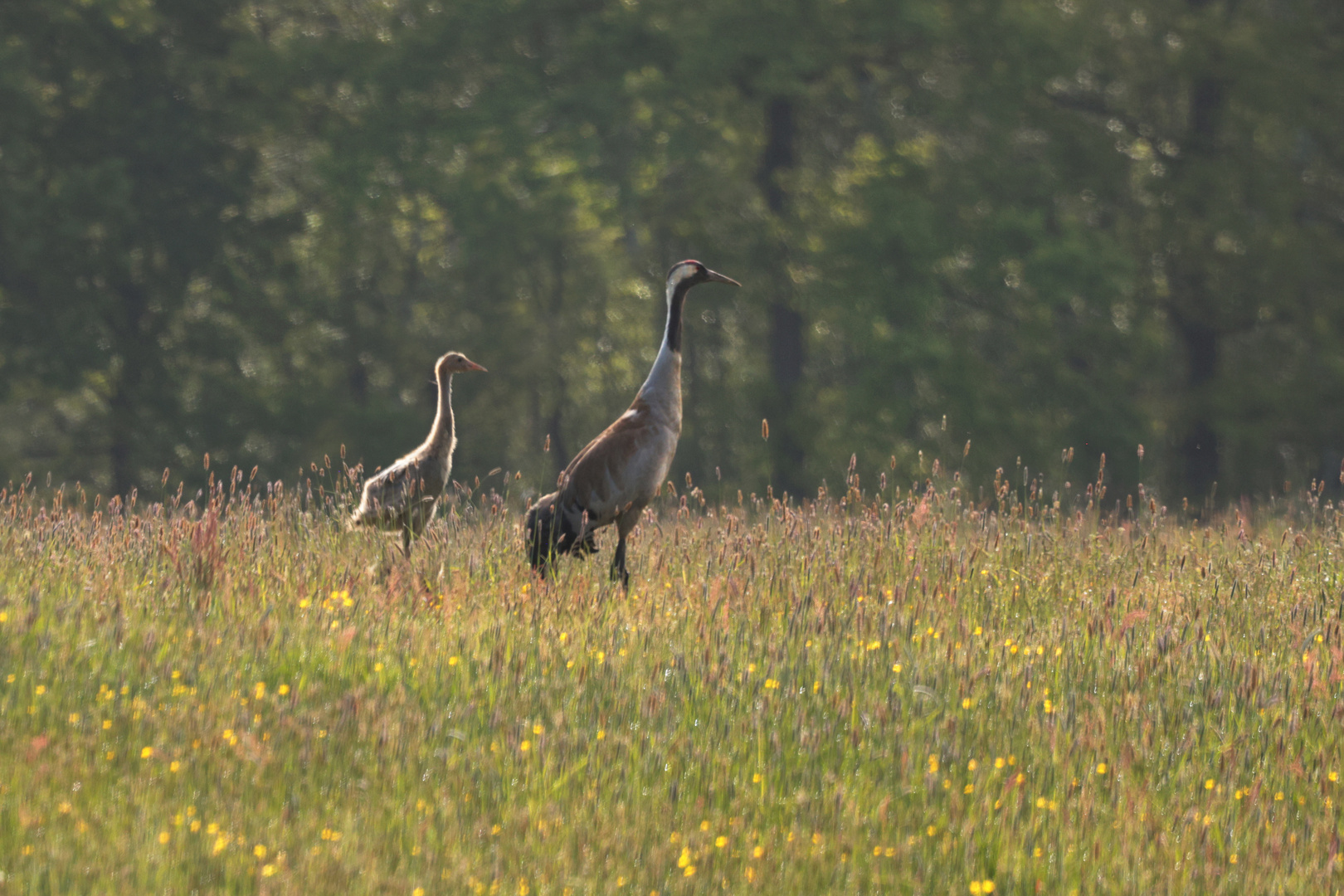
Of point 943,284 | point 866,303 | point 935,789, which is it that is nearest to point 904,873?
point 935,789

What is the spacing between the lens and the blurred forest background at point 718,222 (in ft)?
67.1

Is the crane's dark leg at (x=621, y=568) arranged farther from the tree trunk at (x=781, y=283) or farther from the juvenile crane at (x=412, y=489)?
the tree trunk at (x=781, y=283)

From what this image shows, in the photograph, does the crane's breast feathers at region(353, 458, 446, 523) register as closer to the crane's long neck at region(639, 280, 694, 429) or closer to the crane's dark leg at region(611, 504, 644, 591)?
the crane's dark leg at region(611, 504, 644, 591)

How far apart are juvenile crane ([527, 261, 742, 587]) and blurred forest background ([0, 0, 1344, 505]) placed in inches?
433

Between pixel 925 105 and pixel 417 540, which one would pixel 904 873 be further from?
pixel 925 105

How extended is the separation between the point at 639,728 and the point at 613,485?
297cm

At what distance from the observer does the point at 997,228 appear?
20719mm

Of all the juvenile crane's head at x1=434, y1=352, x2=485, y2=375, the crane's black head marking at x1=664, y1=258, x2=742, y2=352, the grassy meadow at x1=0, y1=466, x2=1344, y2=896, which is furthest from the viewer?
the juvenile crane's head at x1=434, y1=352, x2=485, y2=375

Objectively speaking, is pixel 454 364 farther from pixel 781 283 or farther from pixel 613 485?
pixel 781 283

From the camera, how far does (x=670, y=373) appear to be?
8.97 meters

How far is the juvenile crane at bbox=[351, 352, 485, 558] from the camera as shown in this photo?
9414mm

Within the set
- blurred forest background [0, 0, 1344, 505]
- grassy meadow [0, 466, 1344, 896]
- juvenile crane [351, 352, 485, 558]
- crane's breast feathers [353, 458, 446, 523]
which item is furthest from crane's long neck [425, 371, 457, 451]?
blurred forest background [0, 0, 1344, 505]

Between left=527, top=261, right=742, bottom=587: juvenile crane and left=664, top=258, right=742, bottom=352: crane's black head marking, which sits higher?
left=664, top=258, right=742, bottom=352: crane's black head marking

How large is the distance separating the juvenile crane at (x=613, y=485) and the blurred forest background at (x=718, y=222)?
11.0 m
